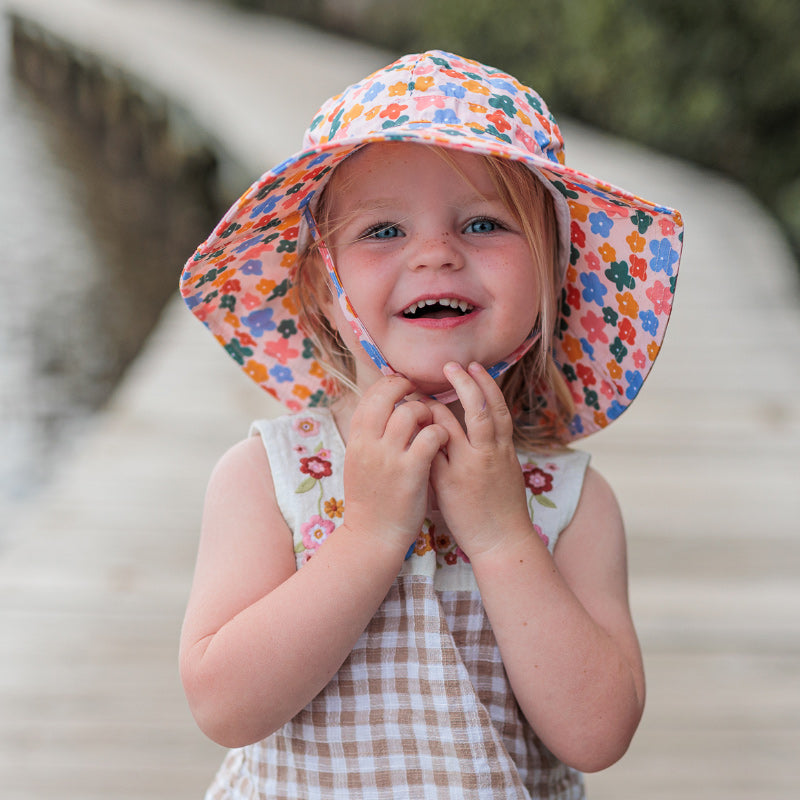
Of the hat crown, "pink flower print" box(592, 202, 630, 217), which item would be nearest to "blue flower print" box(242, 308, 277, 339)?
the hat crown

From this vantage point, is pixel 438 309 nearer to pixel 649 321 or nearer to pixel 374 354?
pixel 374 354

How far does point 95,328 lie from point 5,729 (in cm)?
523

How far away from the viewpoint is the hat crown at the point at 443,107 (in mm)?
1354

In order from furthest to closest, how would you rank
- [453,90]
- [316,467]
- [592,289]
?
1. [592,289]
2. [316,467]
3. [453,90]

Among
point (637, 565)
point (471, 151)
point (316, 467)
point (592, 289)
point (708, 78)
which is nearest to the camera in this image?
point (471, 151)

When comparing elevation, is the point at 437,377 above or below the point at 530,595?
above

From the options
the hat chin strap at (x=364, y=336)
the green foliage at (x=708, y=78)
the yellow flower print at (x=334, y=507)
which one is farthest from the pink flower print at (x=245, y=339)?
the green foliage at (x=708, y=78)

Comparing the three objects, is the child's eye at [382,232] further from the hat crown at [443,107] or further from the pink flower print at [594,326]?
the pink flower print at [594,326]

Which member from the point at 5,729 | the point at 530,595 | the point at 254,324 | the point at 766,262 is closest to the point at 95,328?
the point at 766,262

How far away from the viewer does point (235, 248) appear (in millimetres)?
1560

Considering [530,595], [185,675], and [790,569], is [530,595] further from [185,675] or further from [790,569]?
[790,569]

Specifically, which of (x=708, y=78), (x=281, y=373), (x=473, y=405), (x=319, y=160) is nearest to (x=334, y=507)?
(x=473, y=405)

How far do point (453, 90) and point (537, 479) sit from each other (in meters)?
0.55

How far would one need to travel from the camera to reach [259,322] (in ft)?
5.58
